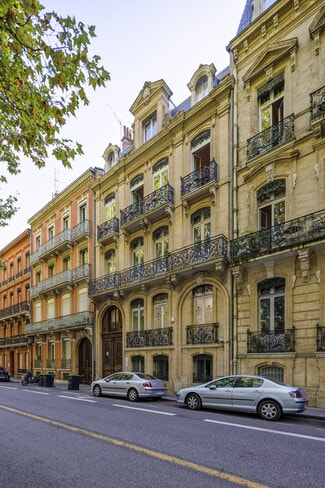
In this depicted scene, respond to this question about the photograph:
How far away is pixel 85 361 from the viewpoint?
24.4 m

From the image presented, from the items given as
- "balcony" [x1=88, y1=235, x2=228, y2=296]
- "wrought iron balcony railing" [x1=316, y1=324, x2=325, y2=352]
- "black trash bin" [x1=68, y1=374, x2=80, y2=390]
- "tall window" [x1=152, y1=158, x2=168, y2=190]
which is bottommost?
"black trash bin" [x1=68, y1=374, x2=80, y2=390]

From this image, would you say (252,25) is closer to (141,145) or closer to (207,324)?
(141,145)

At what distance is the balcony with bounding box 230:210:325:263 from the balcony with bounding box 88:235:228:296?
754mm

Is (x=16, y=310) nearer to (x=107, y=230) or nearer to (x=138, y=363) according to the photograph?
(x=107, y=230)

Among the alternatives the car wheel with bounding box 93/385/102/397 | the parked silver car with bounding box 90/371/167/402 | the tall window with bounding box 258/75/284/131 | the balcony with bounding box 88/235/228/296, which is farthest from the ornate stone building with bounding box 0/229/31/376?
the tall window with bounding box 258/75/284/131

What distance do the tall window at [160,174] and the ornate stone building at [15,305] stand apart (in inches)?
735

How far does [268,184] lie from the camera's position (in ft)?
49.2

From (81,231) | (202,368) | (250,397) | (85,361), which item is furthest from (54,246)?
(250,397)

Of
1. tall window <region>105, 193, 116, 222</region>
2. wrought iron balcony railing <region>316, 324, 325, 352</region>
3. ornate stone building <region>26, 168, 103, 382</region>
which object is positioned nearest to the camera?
wrought iron balcony railing <region>316, 324, 325, 352</region>

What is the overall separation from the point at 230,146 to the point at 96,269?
39.9 feet

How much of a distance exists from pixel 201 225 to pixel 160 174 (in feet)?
14.6

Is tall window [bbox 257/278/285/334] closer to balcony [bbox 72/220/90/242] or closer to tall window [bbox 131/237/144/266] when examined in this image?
tall window [bbox 131/237/144/266]

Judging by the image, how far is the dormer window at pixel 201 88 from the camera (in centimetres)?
1859

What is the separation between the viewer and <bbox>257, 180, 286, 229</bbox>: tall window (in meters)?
14.6
